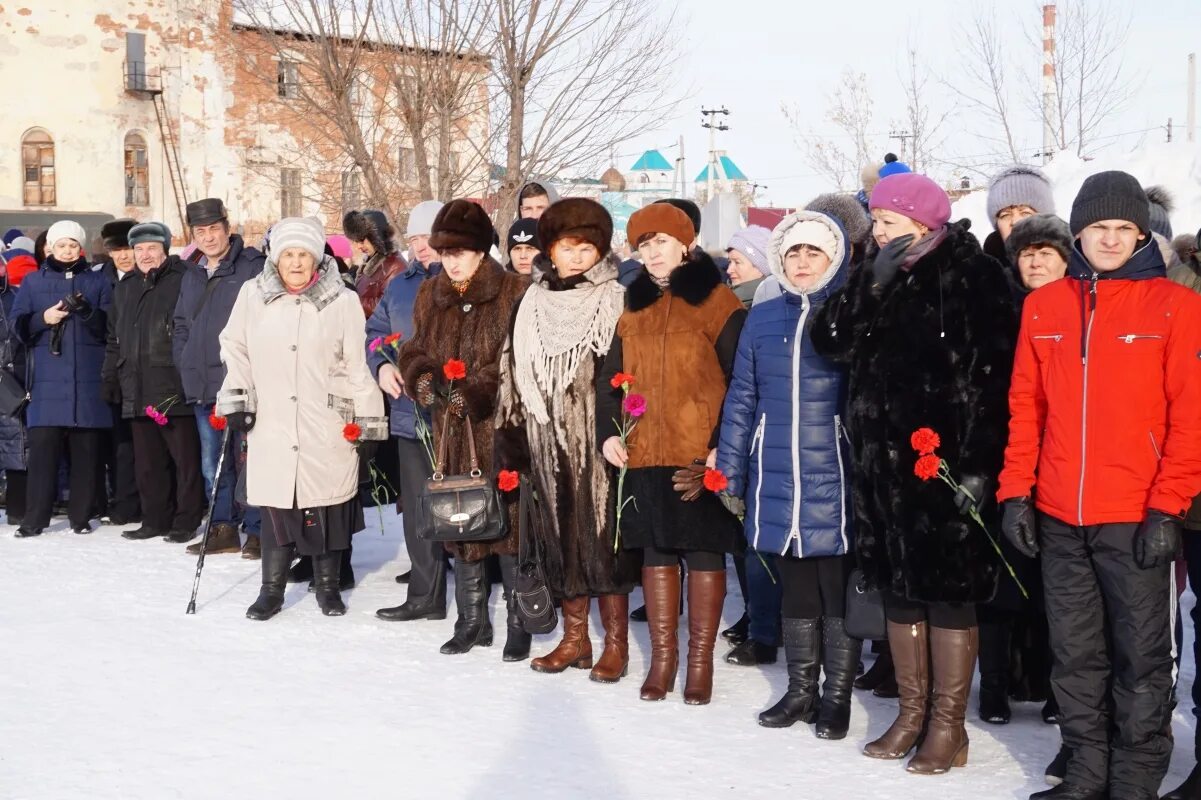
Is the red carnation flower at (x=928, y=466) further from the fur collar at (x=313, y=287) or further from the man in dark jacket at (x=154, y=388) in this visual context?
the man in dark jacket at (x=154, y=388)

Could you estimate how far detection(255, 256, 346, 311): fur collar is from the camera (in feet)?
23.0

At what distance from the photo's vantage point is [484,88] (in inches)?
584

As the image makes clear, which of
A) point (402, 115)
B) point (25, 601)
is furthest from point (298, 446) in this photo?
point (402, 115)

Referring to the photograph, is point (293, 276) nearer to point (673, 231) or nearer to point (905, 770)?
point (673, 231)

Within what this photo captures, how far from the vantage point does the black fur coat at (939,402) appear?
179 inches

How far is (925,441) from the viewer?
450 centimetres

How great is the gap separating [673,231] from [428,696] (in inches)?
84.9

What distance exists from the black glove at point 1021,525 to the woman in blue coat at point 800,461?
31.3 inches

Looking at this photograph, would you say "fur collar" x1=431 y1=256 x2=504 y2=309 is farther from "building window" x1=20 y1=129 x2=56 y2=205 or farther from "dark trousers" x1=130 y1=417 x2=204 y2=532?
"building window" x1=20 y1=129 x2=56 y2=205

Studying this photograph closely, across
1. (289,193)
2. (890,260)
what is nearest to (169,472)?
(890,260)

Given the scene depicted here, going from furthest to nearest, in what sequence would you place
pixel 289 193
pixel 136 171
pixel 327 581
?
pixel 136 171 → pixel 289 193 → pixel 327 581

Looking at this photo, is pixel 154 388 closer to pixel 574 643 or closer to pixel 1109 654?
pixel 574 643

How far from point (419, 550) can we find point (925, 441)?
3.31m

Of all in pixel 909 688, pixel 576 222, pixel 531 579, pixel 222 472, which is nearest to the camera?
pixel 909 688
